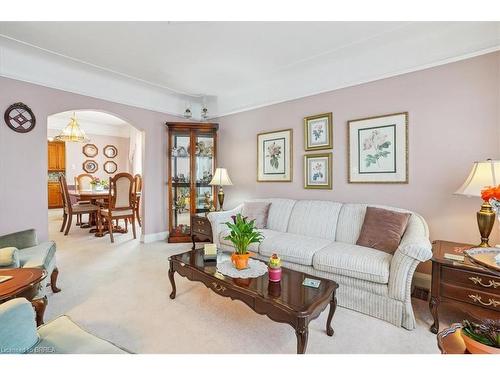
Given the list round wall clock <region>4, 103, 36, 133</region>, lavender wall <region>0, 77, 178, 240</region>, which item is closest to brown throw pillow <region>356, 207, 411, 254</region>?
lavender wall <region>0, 77, 178, 240</region>

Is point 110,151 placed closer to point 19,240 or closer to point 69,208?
point 69,208

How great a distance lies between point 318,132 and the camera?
127 inches

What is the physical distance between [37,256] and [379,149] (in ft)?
11.5

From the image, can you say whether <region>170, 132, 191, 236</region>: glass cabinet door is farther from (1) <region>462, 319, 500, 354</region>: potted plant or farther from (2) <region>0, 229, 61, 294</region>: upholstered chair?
(1) <region>462, 319, 500, 354</region>: potted plant

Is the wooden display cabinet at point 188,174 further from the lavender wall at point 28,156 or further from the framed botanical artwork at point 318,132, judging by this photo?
the framed botanical artwork at point 318,132

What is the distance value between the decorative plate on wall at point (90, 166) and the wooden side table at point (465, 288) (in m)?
8.92

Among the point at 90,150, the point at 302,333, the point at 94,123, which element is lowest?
the point at 302,333

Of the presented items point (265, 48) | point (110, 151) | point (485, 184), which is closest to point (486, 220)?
point (485, 184)

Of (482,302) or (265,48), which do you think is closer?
(482,302)

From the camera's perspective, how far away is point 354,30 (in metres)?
2.33

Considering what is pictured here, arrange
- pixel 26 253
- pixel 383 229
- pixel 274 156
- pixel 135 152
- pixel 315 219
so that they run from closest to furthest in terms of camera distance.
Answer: pixel 26 253
pixel 383 229
pixel 315 219
pixel 274 156
pixel 135 152

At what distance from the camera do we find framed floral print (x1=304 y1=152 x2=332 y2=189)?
3145mm

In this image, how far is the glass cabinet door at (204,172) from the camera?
4.30 metres
